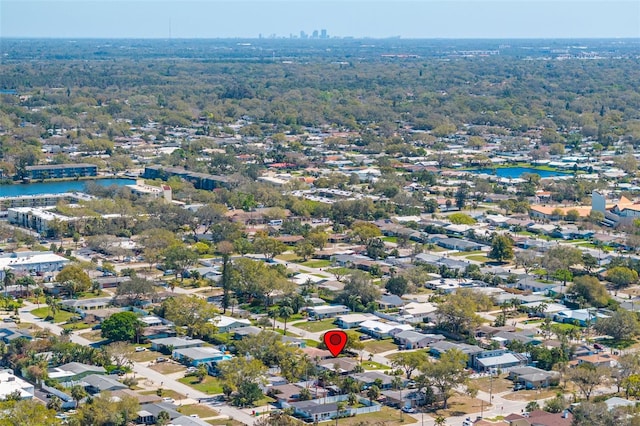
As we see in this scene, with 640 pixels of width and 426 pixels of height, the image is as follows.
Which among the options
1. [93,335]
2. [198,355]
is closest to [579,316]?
[198,355]

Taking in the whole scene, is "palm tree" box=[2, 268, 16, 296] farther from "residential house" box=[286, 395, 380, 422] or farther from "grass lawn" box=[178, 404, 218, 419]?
Answer: "residential house" box=[286, 395, 380, 422]

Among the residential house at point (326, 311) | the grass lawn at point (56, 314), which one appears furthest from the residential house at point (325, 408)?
the grass lawn at point (56, 314)

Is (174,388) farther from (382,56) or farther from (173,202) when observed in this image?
(382,56)

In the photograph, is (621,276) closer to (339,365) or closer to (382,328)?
(382,328)

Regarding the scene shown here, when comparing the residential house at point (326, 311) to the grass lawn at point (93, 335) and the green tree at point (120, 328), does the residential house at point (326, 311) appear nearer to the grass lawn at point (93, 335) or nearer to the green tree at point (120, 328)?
the green tree at point (120, 328)

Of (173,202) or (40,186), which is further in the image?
(40,186)

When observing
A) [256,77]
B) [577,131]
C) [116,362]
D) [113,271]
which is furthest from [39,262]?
[256,77]
